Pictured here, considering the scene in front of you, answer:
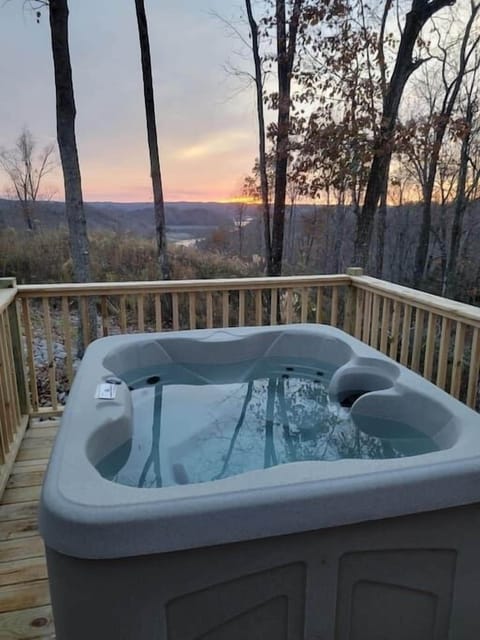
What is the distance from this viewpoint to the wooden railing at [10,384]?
2.19 meters

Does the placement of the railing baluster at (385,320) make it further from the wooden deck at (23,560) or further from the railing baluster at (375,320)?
the wooden deck at (23,560)

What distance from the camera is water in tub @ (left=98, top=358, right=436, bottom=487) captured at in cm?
165

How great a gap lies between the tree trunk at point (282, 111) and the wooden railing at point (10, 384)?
4516 millimetres

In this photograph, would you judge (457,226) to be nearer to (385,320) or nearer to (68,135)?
(385,320)

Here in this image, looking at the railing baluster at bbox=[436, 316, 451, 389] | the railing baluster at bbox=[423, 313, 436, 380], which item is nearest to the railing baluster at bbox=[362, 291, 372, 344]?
the railing baluster at bbox=[423, 313, 436, 380]

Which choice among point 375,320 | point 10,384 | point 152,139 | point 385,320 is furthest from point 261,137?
point 10,384

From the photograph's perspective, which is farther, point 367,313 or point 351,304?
point 351,304

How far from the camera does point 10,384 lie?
240 cm

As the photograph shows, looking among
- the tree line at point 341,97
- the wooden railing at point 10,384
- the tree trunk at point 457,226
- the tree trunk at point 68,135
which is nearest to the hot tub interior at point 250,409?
the wooden railing at point 10,384

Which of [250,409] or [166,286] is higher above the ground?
[166,286]

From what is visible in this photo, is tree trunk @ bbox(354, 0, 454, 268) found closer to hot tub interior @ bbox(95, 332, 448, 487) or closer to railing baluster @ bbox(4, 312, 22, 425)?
hot tub interior @ bbox(95, 332, 448, 487)

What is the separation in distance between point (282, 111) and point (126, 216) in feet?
9.06

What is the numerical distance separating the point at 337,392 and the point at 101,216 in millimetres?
5596

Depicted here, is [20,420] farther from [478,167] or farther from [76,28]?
[478,167]
